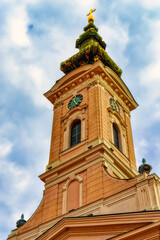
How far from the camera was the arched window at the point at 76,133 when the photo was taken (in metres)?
21.7

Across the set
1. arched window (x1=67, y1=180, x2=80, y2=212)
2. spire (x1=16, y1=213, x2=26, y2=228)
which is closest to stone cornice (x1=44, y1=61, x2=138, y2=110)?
arched window (x1=67, y1=180, x2=80, y2=212)

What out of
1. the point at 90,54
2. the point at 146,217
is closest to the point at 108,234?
the point at 146,217

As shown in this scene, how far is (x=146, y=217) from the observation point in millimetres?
13688

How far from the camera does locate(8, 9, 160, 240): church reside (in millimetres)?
14797

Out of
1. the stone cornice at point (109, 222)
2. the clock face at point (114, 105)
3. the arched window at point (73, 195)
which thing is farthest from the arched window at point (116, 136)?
the stone cornice at point (109, 222)

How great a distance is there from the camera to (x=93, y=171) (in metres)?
18.5

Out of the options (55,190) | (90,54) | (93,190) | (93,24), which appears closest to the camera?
(93,190)

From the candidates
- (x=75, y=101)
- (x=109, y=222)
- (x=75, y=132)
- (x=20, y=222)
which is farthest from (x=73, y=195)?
(x=75, y=101)

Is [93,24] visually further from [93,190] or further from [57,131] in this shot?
[93,190]

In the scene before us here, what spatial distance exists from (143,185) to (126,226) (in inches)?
76.2

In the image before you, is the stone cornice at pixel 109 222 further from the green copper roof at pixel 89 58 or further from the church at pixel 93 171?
the green copper roof at pixel 89 58

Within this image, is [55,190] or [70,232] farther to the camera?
[55,190]

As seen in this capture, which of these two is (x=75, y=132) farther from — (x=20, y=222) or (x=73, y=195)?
(x=20, y=222)

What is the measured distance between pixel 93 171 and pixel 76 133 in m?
3.90
